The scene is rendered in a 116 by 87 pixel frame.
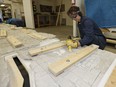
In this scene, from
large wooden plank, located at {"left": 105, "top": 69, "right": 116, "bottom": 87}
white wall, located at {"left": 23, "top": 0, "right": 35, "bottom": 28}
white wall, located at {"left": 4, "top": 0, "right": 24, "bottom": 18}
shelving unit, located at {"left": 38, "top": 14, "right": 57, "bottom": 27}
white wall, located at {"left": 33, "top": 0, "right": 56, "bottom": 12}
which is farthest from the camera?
white wall, located at {"left": 4, "top": 0, "right": 24, "bottom": 18}

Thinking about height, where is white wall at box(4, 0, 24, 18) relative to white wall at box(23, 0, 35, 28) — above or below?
above

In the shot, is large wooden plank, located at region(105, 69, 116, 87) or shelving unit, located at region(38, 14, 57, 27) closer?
large wooden plank, located at region(105, 69, 116, 87)

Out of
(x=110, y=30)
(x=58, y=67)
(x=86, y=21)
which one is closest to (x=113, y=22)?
(x=110, y=30)

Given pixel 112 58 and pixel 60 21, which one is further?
pixel 60 21

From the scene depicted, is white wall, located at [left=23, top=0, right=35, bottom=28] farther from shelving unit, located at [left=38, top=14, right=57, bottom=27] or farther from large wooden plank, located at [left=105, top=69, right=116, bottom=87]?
large wooden plank, located at [left=105, top=69, right=116, bottom=87]

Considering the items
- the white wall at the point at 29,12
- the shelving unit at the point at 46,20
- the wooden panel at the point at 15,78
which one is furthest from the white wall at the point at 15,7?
the wooden panel at the point at 15,78

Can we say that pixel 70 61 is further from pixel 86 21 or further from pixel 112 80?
pixel 86 21

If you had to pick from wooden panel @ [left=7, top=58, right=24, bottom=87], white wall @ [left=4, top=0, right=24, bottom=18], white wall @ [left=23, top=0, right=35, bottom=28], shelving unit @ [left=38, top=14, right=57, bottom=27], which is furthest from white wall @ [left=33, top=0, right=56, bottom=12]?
wooden panel @ [left=7, top=58, right=24, bottom=87]

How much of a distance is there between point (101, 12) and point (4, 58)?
2.36m

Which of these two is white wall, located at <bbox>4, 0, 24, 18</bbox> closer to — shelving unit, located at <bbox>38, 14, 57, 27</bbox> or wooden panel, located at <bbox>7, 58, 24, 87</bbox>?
shelving unit, located at <bbox>38, 14, 57, 27</bbox>

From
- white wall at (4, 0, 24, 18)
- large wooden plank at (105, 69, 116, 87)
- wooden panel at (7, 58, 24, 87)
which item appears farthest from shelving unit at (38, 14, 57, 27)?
large wooden plank at (105, 69, 116, 87)

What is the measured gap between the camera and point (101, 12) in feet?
8.28

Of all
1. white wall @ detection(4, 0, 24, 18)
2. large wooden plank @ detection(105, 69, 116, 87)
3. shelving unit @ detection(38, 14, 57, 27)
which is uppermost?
white wall @ detection(4, 0, 24, 18)

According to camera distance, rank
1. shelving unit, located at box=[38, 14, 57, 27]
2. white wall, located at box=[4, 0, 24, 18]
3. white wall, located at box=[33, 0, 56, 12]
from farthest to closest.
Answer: white wall, located at box=[4, 0, 24, 18]
white wall, located at box=[33, 0, 56, 12]
shelving unit, located at box=[38, 14, 57, 27]
